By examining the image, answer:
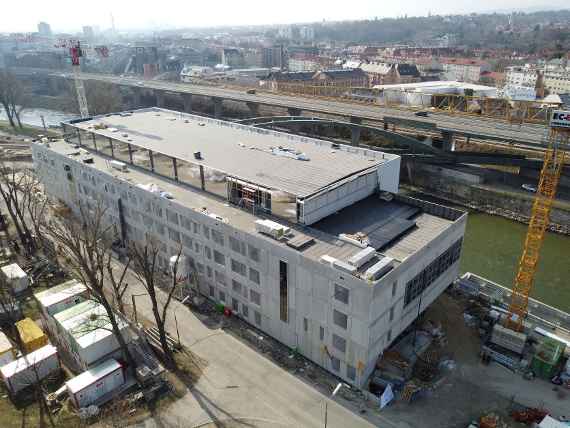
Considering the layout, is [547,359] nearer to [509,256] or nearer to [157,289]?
[509,256]

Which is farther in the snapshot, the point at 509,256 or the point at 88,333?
the point at 509,256

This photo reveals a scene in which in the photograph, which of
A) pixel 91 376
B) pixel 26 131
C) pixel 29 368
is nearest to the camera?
pixel 91 376

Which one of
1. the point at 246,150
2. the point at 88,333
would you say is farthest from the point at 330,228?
the point at 88,333

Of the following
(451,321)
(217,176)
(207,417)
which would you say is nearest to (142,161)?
(217,176)

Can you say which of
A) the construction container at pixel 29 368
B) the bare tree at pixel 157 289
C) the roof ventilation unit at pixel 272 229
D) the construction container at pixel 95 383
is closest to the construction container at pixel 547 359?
the roof ventilation unit at pixel 272 229

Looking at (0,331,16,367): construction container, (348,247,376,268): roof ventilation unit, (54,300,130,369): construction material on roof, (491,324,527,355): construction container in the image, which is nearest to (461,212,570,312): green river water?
(491,324,527,355): construction container

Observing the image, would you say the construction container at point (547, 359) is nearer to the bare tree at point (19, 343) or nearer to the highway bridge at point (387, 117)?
the bare tree at point (19, 343)
